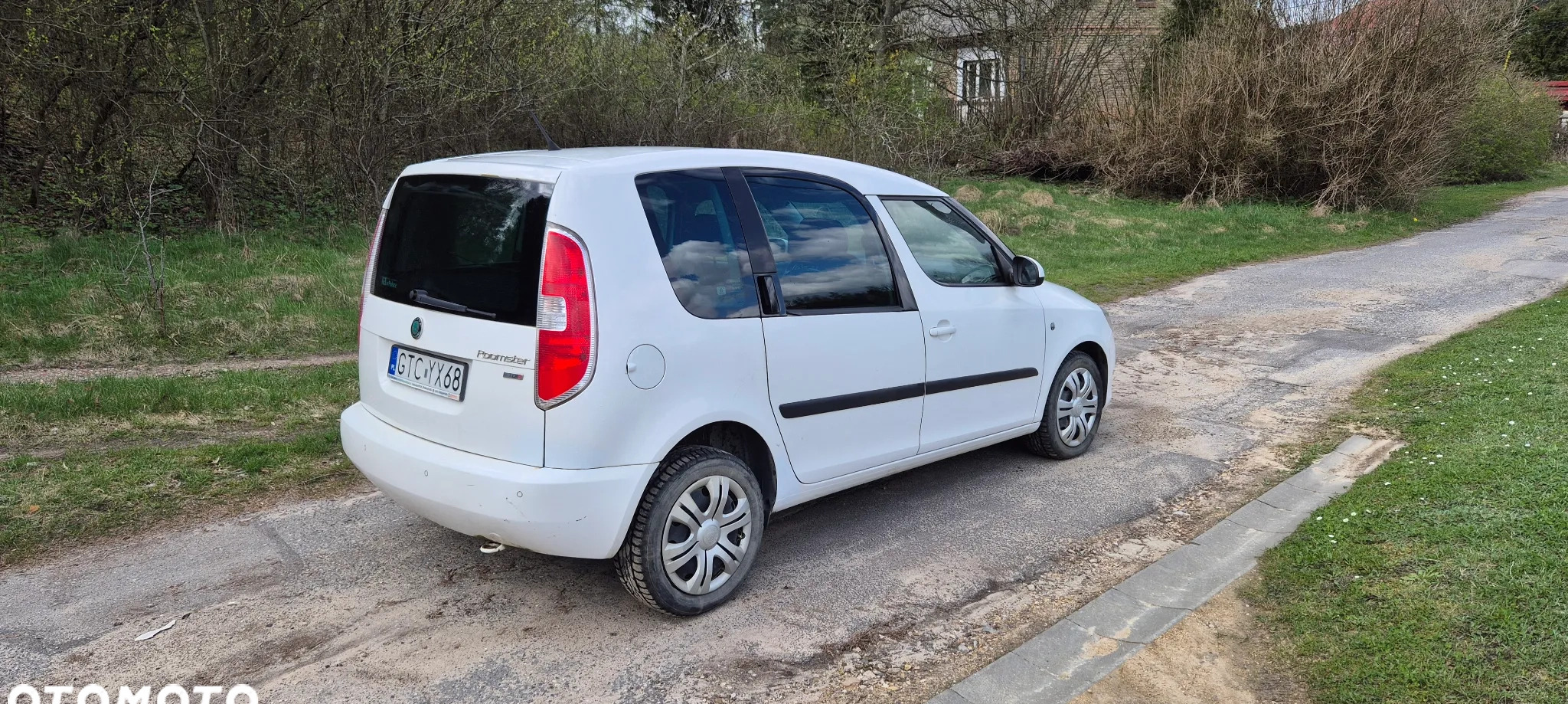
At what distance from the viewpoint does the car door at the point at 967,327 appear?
4820 mm

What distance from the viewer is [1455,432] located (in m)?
5.89

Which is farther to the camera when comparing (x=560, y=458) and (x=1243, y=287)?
(x=1243, y=287)

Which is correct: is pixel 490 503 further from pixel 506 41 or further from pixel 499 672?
pixel 506 41

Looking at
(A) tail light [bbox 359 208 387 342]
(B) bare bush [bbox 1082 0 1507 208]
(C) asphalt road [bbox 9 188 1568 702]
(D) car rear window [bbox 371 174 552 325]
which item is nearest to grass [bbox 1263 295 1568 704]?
(C) asphalt road [bbox 9 188 1568 702]

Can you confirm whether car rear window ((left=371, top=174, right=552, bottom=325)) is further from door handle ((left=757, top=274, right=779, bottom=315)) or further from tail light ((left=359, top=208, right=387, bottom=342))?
door handle ((left=757, top=274, right=779, bottom=315))

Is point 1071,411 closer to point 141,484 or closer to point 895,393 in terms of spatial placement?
point 895,393

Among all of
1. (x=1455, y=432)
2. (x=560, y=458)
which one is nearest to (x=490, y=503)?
(x=560, y=458)

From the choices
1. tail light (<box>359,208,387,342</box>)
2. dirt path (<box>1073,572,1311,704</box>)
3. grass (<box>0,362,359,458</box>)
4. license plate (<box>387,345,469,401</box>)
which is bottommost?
dirt path (<box>1073,572,1311,704</box>)

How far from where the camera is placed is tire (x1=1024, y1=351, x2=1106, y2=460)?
577 centimetres

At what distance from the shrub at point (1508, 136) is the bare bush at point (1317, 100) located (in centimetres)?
944

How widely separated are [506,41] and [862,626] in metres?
11.3

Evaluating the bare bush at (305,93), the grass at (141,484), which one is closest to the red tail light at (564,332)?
the grass at (141,484)

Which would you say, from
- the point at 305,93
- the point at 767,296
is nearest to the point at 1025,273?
the point at 767,296

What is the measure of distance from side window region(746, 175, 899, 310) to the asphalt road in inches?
45.7
